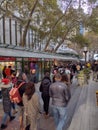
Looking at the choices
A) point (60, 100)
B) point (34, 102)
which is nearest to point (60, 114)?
point (60, 100)

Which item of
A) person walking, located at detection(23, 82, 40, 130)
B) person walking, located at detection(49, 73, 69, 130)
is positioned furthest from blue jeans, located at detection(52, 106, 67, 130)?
person walking, located at detection(23, 82, 40, 130)

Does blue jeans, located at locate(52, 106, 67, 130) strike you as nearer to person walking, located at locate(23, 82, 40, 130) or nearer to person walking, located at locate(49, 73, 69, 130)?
person walking, located at locate(49, 73, 69, 130)

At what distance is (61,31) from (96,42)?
2764 centimetres

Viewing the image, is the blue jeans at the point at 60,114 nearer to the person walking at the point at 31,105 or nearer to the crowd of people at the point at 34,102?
the crowd of people at the point at 34,102

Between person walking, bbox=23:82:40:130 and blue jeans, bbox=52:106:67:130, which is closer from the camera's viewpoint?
person walking, bbox=23:82:40:130

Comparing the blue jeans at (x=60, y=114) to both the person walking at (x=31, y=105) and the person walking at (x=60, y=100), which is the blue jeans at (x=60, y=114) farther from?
the person walking at (x=31, y=105)

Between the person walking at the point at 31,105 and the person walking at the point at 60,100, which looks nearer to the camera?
the person walking at the point at 31,105

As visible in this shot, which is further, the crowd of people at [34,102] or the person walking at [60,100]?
the person walking at [60,100]

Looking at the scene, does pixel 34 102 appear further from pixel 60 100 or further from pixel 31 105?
pixel 60 100

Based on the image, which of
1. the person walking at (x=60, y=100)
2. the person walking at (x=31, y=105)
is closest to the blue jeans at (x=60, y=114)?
the person walking at (x=60, y=100)

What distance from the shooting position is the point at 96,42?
202 ft

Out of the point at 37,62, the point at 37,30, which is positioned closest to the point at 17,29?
the point at 37,30

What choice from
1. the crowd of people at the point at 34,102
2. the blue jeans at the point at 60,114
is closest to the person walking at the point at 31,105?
the crowd of people at the point at 34,102

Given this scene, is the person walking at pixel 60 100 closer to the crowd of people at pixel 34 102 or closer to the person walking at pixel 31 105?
the crowd of people at pixel 34 102
